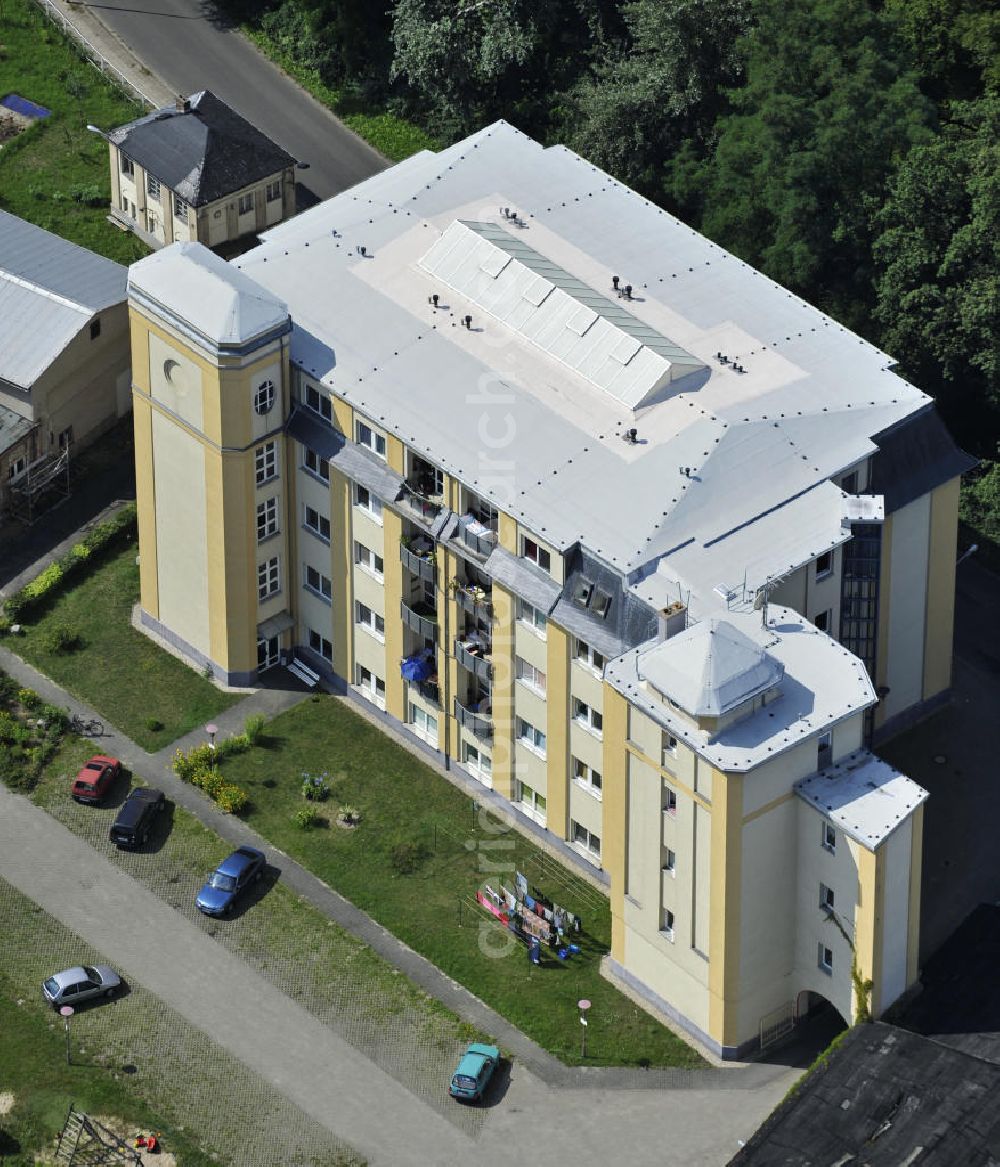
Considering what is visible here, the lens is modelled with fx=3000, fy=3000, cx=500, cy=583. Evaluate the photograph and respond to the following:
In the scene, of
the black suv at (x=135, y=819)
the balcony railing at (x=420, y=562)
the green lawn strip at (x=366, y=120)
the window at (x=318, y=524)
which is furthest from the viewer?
the green lawn strip at (x=366, y=120)

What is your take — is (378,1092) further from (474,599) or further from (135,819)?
(474,599)

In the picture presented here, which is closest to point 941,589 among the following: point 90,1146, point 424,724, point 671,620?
point 671,620

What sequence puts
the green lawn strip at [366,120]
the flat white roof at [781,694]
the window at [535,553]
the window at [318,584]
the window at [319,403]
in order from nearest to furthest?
1. the flat white roof at [781,694]
2. the window at [535,553]
3. the window at [319,403]
4. the window at [318,584]
5. the green lawn strip at [366,120]

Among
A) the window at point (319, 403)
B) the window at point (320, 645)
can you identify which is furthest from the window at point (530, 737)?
the window at point (319, 403)

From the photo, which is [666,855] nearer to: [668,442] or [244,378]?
[668,442]

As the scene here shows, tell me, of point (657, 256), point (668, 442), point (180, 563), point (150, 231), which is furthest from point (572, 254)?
point (150, 231)

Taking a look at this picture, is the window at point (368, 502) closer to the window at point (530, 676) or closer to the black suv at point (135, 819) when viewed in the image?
the window at point (530, 676)

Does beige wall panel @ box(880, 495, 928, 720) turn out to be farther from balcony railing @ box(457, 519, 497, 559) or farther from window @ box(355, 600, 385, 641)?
window @ box(355, 600, 385, 641)

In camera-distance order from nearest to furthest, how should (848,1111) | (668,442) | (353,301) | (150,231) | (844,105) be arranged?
(848,1111) → (668,442) → (353,301) → (844,105) → (150,231)
